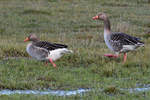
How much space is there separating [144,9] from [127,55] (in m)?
14.8

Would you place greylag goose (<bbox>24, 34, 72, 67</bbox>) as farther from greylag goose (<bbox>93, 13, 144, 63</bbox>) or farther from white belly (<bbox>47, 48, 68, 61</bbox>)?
greylag goose (<bbox>93, 13, 144, 63</bbox>)

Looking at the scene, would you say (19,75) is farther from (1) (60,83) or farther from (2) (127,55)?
(2) (127,55)

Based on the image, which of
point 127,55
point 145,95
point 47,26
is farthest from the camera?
point 47,26

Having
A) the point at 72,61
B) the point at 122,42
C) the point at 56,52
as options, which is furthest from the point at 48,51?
the point at 122,42

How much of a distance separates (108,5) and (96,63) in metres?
17.3

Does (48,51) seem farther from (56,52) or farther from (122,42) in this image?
(122,42)

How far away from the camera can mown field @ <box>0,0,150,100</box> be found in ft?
26.7

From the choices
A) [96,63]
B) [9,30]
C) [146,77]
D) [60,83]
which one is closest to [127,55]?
[96,63]

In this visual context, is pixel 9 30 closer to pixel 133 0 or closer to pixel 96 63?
pixel 96 63

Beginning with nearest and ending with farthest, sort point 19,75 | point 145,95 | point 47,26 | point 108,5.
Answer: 1. point 145,95
2. point 19,75
3. point 47,26
4. point 108,5

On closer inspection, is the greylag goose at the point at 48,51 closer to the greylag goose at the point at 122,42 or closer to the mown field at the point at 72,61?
the mown field at the point at 72,61

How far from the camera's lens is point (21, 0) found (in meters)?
28.4

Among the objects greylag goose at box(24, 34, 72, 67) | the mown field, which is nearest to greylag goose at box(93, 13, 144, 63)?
the mown field

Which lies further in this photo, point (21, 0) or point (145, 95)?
point (21, 0)
